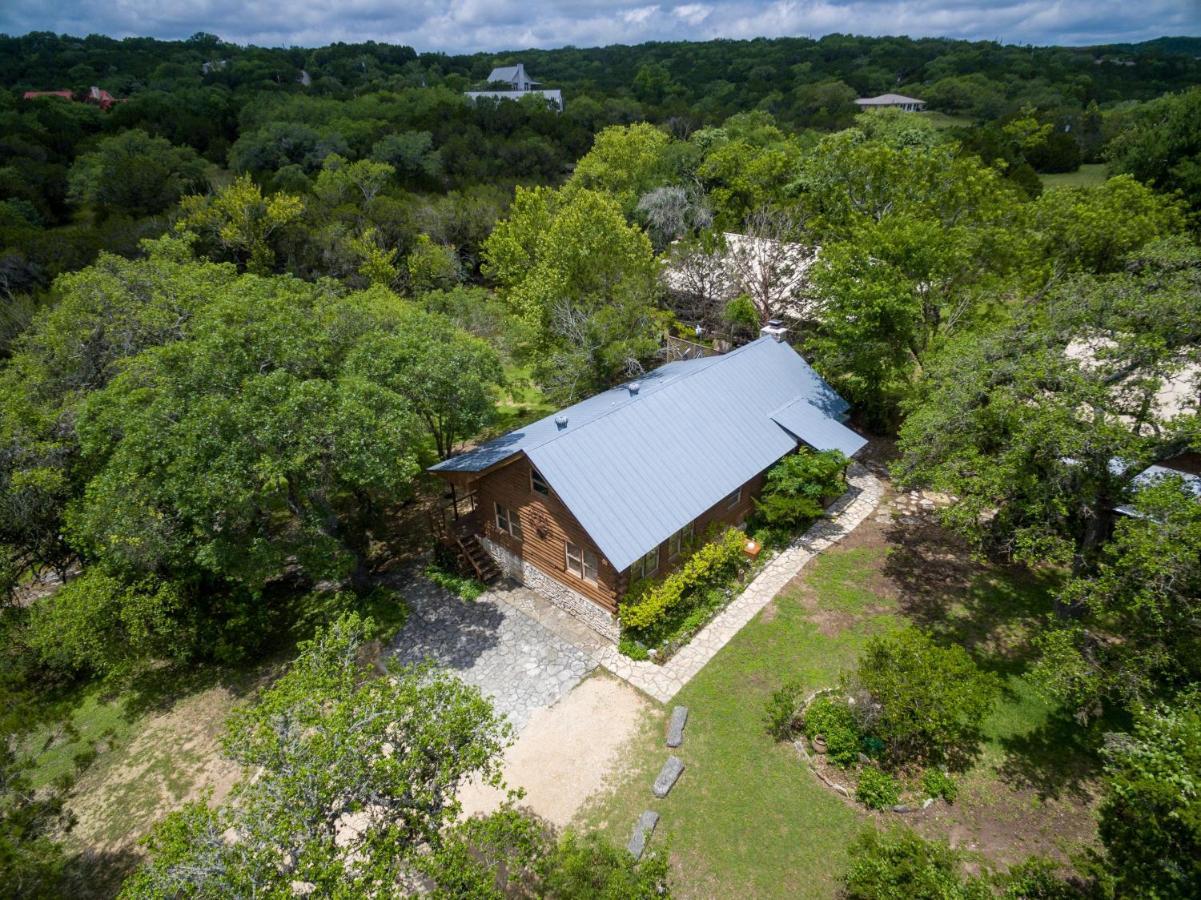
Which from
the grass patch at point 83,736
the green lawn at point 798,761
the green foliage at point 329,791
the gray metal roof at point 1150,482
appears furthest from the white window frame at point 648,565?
the grass patch at point 83,736

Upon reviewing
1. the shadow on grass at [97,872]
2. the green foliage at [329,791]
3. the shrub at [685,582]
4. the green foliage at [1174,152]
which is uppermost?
the green foliage at [1174,152]

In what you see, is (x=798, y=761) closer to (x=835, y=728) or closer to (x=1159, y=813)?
(x=835, y=728)

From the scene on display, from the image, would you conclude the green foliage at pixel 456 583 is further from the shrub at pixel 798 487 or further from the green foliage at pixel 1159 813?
the green foliage at pixel 1159 813

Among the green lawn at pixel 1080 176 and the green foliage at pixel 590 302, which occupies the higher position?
the green foliage at pixel 590 302

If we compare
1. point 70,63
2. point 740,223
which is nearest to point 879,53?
point 740,223

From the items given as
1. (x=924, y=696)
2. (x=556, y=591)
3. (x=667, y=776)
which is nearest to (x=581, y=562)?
(x=556, y=591)

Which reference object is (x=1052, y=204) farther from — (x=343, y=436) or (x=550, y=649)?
(x=343, y=436)

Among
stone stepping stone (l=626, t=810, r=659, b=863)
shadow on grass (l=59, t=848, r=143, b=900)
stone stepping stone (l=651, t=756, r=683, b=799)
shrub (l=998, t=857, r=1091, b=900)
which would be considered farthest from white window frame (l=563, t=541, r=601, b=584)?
shadow on grass (l=59, t=848, r=143, b=900)

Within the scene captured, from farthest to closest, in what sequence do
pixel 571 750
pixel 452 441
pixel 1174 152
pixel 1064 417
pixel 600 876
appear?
pixel 1174 152 < pixel 452 441 < pixel 571 750 < pixel 1064 417 < pixel 600 876
